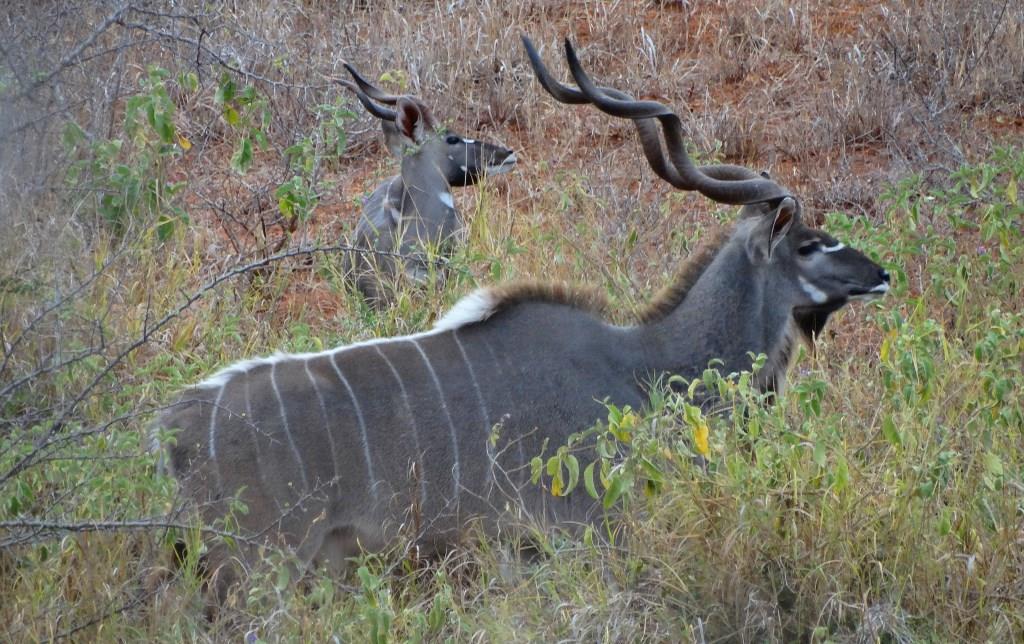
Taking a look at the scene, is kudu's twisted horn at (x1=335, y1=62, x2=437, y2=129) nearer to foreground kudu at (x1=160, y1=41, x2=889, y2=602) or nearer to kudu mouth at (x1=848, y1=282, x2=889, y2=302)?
foreground kudu at (x1=160, y1=41, x2=889, y2=602)

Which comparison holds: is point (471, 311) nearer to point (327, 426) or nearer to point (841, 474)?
point (327, 426)

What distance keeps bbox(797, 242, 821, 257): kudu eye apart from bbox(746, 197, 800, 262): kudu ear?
0.07 meters

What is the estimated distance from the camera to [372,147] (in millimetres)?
6902

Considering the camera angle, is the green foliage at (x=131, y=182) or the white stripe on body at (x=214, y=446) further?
the green foliage at (x=131, y=182)

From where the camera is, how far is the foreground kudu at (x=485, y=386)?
3.42 m

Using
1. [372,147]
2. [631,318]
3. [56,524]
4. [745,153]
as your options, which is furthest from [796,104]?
[56,524]

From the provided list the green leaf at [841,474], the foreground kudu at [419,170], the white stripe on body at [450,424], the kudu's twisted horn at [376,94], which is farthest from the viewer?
the kudu's twisted horn at [376,94]

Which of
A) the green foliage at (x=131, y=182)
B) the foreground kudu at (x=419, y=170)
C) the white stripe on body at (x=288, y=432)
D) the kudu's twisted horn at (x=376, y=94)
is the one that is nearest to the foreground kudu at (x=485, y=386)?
the white stripe on body at (x=288, y=432)

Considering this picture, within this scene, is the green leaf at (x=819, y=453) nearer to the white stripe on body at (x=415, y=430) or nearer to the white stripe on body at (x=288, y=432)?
the white stripe on body at (x=415, y=430)

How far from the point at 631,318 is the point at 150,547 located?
1.53m

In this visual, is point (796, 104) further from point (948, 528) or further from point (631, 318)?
point (948, 528)

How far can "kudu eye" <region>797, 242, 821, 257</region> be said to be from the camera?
4.05 meters

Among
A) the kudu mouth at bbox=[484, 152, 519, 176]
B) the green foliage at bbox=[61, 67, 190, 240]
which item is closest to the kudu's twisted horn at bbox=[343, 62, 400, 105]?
the kudu mouth at bbox=[484, 152, 519, 176]

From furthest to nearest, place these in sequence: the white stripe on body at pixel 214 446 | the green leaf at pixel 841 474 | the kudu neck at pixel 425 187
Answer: the kudu neck at pixel 425 187, the white stripe on body at pixel 214 446, the green leaf at pixel 841 474
